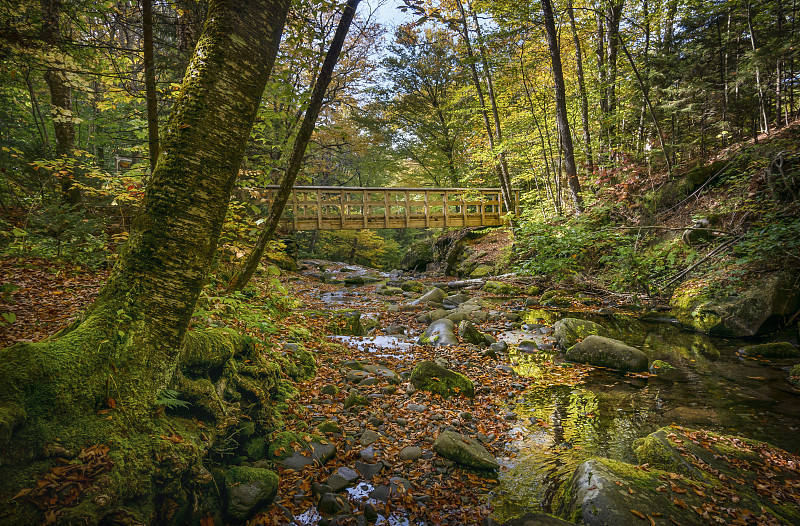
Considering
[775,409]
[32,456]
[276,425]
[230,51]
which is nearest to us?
[32,456]

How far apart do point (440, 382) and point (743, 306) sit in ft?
17.9

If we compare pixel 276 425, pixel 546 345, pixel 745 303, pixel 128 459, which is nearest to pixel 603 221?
pixel 745 303

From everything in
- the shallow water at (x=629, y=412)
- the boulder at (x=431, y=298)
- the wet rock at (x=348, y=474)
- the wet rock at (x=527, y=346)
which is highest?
the boulder at (x=431, y=298)

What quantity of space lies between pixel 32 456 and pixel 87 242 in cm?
584

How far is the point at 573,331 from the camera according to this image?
6.12 metres

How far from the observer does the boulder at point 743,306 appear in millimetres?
5551

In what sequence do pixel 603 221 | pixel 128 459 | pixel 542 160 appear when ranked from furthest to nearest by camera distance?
pixel 542 160 < pixel 603 221 < pixel 128 459

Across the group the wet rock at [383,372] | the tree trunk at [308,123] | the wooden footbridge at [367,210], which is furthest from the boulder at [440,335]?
the wooden footbridge at [367,210]

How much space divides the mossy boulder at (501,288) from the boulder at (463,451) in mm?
7571

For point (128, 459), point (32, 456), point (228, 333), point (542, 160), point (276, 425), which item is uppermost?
point (542, 160)

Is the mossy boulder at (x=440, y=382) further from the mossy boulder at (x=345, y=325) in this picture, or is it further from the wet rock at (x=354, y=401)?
the mossy boulder at (x=345, y=325)

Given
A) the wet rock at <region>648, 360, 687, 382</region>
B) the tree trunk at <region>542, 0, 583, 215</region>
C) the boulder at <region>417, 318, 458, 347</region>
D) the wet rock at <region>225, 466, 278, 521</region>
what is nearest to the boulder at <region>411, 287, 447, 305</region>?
the boulder at <region>417, 318, 458, 347</region>

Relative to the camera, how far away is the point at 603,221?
33.0ft

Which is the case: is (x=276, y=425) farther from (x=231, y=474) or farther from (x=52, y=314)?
(x=52, y=314)
